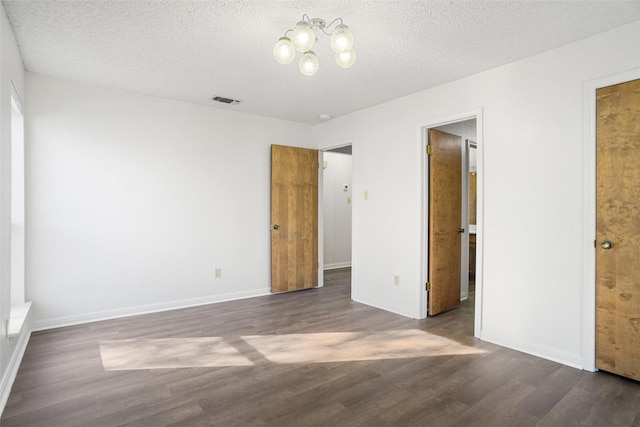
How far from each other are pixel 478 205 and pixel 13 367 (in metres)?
3.89

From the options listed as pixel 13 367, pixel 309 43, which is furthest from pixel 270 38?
pixel 13 367

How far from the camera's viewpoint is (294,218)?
5102 mm

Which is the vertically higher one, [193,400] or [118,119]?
[118,119]

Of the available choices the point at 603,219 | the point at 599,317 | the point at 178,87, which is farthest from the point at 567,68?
the point at 178,87

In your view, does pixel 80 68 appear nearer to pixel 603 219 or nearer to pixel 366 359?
pixel 366 359

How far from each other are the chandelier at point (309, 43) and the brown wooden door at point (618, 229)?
1889 mm

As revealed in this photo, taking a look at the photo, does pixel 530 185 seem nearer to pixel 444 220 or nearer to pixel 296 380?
pixel 444 220

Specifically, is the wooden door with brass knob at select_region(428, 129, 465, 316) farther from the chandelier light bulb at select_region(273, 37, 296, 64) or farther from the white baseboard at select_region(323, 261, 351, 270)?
the white baseboard at select_region(323, 261, 351, 270)

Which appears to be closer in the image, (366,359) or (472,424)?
(472,424)

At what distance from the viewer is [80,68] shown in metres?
3.25

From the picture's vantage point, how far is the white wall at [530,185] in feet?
8.72

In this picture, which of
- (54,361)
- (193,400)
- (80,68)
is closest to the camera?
(193,400)

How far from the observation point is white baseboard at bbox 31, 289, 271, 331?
3469mm

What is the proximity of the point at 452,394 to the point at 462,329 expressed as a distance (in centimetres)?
136
